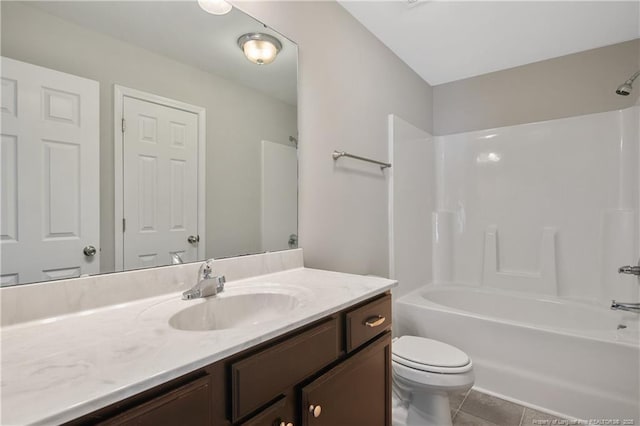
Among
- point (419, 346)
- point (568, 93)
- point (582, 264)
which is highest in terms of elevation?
point (568, 93)

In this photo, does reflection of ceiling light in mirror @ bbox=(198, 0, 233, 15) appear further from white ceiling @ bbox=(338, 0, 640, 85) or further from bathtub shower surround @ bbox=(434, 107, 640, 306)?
bathtub shower surround @ bbox=(434, 107, 640, 306)

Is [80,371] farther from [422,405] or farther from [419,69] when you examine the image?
[419,69]

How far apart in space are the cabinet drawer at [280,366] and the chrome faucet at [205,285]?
398 mm

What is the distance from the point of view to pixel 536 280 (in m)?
2.52

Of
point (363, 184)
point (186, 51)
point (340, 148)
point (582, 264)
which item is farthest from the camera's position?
point (582, 264)

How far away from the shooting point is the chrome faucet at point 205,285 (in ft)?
3.30

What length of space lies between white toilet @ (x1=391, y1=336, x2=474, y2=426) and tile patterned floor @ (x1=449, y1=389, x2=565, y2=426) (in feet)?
0.55

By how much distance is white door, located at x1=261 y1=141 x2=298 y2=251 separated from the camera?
4.70ft

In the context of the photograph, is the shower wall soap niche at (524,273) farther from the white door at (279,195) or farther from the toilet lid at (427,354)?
the white door at (279,195)

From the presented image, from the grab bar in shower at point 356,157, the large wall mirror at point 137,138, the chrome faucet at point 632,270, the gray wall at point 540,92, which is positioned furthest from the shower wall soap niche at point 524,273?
the large wall mirror at point 137,138

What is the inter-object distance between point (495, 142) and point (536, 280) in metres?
1.18

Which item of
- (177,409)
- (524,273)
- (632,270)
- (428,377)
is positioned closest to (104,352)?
(177,409)

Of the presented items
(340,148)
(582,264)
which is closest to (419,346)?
(340,148)

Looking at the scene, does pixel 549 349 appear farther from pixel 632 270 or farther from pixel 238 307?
pixel 238 307
